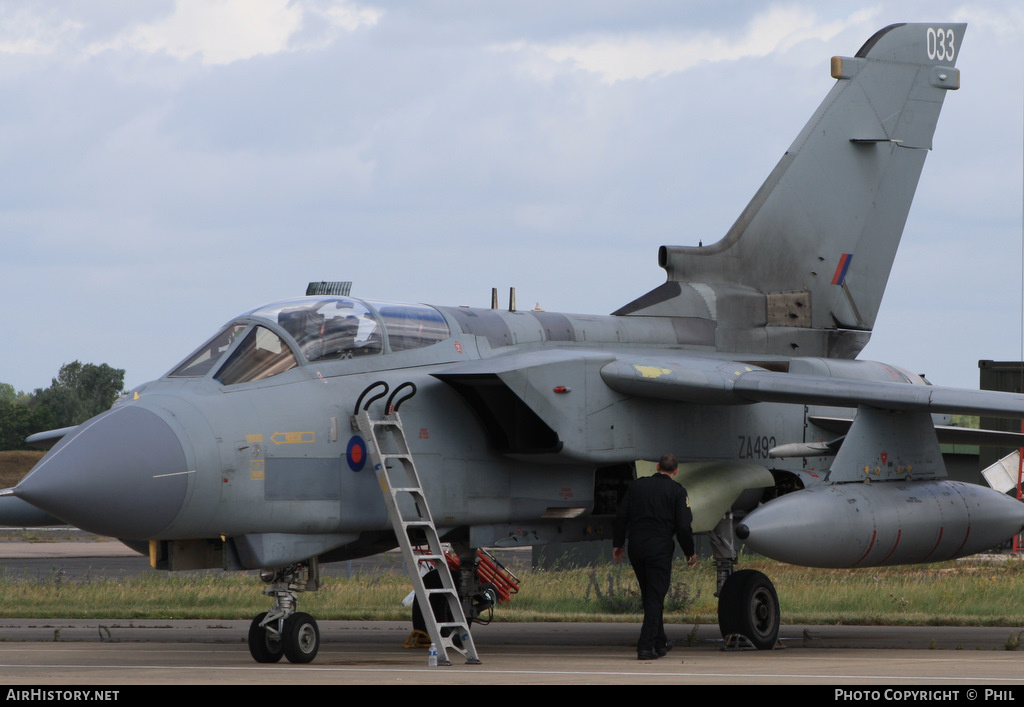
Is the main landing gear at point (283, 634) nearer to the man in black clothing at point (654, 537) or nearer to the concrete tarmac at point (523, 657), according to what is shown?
the concrete tarmac at point (523, 657)

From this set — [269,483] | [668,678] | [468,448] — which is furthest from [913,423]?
[269,483]

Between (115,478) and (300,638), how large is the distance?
1.87 m

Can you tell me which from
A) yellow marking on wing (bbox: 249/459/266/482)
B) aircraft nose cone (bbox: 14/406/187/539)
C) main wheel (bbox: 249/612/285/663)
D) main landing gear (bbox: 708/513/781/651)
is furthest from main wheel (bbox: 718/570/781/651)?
aircraft nose cone (bbox: 14/406/187/539)

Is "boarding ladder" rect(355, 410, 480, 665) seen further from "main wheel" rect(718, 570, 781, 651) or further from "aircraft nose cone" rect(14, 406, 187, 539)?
"main wheel" rect(718, 570, 781, 651)

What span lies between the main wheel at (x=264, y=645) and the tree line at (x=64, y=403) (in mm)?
49918

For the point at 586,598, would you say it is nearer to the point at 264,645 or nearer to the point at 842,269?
the point at 842,269

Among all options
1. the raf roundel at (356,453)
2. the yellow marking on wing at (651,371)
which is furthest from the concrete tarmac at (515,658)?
the yellow marking on wing at (651,371)

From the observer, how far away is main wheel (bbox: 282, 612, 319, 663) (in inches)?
370

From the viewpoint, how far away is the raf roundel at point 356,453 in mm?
9867

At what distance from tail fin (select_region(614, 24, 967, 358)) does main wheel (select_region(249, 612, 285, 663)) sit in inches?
203

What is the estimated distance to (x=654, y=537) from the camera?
991cm

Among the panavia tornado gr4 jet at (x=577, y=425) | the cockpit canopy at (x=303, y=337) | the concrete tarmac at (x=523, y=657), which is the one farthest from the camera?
the cockpit canopy at (x=303, y=337)

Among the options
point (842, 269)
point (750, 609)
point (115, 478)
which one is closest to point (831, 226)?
point (842, 269)

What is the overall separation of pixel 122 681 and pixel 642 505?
13.1 ft
